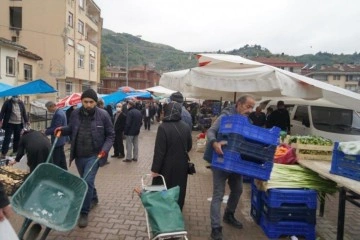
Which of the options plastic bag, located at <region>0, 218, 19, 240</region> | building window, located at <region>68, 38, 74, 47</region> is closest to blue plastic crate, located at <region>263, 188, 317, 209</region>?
plastic bag, located at <region>0, 218, 19, 240</region>

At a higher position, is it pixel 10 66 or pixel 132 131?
pixel 10 66

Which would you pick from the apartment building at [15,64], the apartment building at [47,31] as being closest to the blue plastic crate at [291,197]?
the apartment building at [15,64]

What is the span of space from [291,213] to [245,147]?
130cm

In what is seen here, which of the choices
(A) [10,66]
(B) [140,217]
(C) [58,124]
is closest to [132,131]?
(C) [58,124]

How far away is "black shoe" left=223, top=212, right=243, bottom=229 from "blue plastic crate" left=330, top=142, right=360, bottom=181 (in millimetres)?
1621

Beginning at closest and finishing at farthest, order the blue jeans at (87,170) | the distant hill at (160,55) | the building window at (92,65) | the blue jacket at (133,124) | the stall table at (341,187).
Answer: the stall table at (341,187) < the blue jeans at (87,170) < the blue jacket at (133,124) < the building window at (92,65) < the distant hill at (160,55)

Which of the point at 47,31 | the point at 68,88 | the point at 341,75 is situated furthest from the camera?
the point at 341,75

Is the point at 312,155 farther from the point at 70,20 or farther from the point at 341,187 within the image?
Result: the point at 70,20

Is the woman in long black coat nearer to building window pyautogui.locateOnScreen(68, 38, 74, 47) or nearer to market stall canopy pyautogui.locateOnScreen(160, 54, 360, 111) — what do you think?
market stall canopy pyautogui.locateOnScreen(160, 54, 360, 111)

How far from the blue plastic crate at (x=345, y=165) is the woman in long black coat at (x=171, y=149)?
194cm

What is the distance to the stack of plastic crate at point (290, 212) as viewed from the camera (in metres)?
4.73

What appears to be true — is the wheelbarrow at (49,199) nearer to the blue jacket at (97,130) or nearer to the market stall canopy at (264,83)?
the blue jacket at (97,130)

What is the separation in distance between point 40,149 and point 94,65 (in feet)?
Result: 118

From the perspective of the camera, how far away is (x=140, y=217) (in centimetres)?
541
